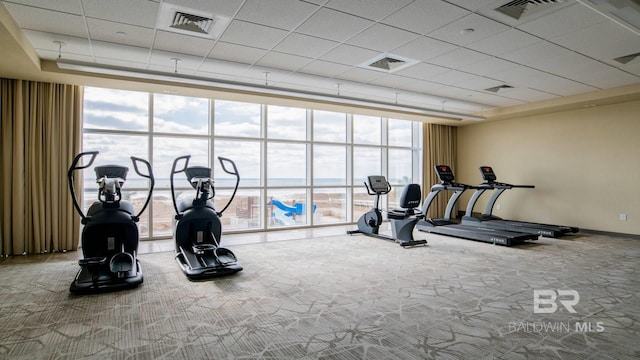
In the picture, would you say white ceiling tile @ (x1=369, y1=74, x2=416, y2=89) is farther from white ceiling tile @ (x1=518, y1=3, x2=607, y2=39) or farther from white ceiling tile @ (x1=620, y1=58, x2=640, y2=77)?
white ceiling tile @ (x1=620, y1=58, x2=640, y2=77)

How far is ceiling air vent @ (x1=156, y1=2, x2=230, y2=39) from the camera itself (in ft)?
12.2

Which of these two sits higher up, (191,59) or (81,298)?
(191,59)

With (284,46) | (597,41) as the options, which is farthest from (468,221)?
(284,46)

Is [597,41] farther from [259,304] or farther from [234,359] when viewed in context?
[234,359]

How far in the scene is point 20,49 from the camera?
13.8 ft

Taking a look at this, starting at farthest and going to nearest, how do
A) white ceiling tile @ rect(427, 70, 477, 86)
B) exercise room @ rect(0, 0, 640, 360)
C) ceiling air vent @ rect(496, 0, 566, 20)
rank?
1. white ceiling tile @ rect(427, 70, 477, 86)
2. ceiling air vent @ rect(496, 0, 566, 20)
3. exercise room @ rect(0, 0, 640, 360)

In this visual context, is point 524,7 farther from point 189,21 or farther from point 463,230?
point 463,230

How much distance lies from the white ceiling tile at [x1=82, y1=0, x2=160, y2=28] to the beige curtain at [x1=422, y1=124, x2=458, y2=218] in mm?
7788

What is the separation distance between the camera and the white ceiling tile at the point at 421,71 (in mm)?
5484

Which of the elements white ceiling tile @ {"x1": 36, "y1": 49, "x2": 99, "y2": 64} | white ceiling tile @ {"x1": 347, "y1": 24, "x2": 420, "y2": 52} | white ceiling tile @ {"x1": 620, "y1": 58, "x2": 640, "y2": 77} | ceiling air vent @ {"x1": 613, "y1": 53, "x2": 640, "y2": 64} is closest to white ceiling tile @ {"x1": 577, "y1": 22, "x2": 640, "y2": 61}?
ceiling air vent @ {"x1": 613, "y1": 53, "x2": 640, "y2": 64}

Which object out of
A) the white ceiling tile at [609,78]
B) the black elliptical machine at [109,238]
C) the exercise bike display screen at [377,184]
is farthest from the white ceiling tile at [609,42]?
the black elliptical machine at [109,238]

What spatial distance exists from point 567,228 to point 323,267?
18.6 feet

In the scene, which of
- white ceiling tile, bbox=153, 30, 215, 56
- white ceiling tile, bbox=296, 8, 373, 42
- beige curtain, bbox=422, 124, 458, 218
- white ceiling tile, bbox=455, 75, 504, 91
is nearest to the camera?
white ceiling tile, bbox=296, 8, 373, 42

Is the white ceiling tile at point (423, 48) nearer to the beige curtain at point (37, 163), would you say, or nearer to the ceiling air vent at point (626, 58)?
the ceiling air vent at point (626, 58)
